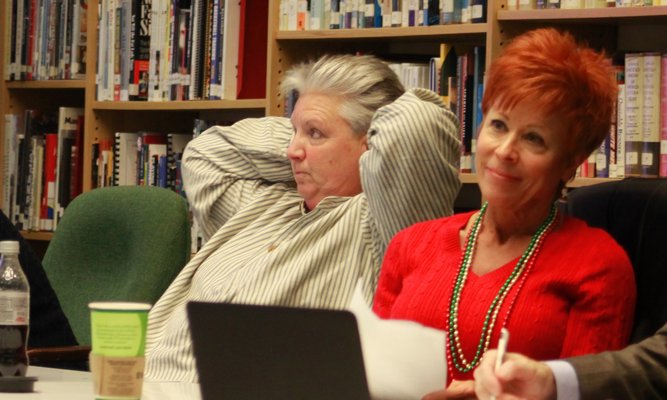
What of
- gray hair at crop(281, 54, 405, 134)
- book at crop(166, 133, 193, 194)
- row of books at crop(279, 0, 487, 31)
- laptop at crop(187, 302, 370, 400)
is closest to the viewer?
laptop at crop(187, 302, 370, 400)

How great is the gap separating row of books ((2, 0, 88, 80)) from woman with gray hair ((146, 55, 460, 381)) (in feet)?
4.19

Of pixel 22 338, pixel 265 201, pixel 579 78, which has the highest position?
pixel 579 78

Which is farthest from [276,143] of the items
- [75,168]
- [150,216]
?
[75,168]

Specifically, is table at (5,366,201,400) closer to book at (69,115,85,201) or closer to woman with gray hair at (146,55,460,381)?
woman with gray hair at (146,55,460,381)

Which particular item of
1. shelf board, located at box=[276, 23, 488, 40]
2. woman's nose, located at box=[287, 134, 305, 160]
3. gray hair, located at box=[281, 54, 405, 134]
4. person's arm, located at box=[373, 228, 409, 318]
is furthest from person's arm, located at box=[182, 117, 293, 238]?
person's arm, located at box=[373, 228, 409, 318]

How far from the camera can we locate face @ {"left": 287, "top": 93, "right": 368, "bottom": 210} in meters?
2.41

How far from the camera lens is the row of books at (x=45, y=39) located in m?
3.88

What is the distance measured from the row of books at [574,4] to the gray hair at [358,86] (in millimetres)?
509

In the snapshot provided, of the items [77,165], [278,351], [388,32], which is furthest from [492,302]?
[77,165]

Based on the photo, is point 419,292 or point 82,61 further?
point 82,61

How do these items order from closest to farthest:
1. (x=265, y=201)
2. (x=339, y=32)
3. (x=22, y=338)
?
1. (x=22, y=338)
2. (x=265, y=201)
3. (x=339, y=32)

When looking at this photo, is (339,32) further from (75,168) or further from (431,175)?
(75,168)

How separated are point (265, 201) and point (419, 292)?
0.80 meters

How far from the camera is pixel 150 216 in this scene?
9.21 ft
